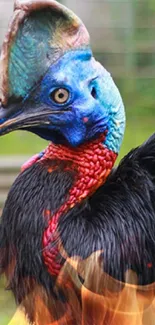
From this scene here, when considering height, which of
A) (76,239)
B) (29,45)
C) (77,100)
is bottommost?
(76,239)

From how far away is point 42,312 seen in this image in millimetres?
1724

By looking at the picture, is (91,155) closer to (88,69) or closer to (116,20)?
(88,69)

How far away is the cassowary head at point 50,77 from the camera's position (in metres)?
1.56

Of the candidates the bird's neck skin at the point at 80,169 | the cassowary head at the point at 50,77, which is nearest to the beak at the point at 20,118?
the cassowary head at the point at 50,77

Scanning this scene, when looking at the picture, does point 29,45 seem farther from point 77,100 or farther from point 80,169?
point 80,169

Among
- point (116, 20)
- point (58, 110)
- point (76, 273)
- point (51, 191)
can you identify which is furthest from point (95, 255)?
point (116, 20)

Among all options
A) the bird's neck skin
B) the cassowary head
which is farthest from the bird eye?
the bird's neck skin

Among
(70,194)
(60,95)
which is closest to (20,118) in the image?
(60,95)

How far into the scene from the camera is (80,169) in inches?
66.3

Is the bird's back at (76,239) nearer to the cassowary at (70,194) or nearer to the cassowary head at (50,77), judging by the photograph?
the cassowary at (70,194)

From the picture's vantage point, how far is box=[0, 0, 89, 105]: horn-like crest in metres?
1.56

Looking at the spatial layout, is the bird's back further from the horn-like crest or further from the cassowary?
the horn-like crest

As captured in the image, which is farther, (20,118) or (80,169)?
(80,169)

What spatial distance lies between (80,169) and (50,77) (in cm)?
22
